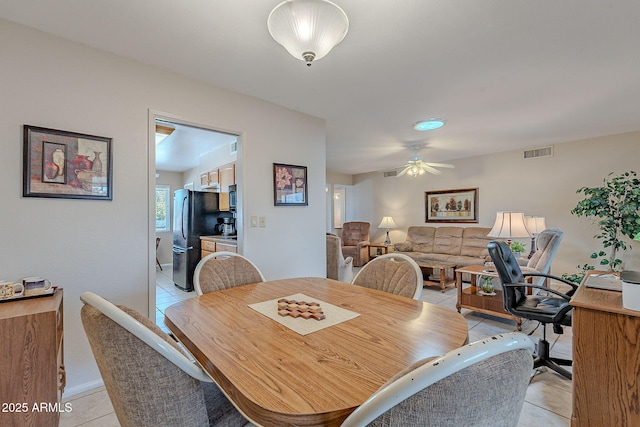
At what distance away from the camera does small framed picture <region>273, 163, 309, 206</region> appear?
9.68 ft

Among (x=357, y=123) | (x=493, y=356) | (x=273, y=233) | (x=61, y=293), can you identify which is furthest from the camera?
(x=357, y=123)

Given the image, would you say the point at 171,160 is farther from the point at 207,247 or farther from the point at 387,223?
the point at 387,223

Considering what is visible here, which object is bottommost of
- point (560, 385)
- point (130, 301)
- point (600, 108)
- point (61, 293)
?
point (560, 385)

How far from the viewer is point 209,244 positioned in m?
4.20

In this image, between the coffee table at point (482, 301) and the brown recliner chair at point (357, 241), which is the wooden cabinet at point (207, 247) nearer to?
the brown recliner chair at point (357, 241)

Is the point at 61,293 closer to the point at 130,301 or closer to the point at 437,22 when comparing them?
the point at 130,301

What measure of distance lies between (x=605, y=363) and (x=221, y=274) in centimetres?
214

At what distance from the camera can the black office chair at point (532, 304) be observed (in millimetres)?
1994

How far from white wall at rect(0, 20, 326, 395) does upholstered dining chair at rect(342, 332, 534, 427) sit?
2.17 m

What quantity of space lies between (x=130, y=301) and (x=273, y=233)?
1325 millimetres

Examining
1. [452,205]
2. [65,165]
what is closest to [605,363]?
[65,165]

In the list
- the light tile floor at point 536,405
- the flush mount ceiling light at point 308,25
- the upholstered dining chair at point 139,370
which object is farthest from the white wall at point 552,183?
the upholstered dining chair at point 139,370

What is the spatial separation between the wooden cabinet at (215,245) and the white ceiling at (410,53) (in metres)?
1.81

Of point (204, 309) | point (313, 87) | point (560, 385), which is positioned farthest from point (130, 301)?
point (560, 385)
